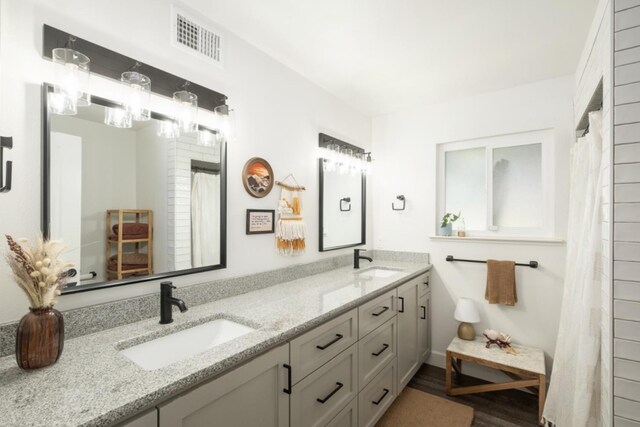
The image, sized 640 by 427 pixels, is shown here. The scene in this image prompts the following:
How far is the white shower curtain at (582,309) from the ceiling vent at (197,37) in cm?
208

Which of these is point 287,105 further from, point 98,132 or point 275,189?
point 98,132

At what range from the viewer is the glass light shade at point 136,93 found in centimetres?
133

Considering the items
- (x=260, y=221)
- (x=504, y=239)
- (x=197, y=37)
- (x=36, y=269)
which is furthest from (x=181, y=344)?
(x=504, y=239)

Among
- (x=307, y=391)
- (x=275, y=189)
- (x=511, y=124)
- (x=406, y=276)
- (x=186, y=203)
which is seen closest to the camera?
(x=307, y=391)

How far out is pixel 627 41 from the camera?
1240mm

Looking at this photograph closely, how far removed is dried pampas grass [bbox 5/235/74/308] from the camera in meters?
0.94

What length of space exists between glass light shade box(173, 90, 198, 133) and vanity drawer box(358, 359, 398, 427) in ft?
5.88

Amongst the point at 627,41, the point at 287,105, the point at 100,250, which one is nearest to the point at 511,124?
the point at 627,41

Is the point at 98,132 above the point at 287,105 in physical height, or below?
below

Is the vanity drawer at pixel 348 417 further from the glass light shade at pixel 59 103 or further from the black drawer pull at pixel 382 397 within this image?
the glass light shade at pixel 59 103

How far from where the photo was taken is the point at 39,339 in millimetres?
938

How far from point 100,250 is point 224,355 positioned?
0.73 meters

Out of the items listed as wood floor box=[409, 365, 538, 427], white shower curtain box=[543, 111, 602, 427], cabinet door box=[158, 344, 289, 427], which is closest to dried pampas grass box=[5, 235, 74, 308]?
cabinet door box=[158, 344, 289, 427]

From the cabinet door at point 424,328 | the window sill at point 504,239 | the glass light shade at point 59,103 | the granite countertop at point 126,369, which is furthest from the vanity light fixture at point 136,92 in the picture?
the window sill at point 504,239
